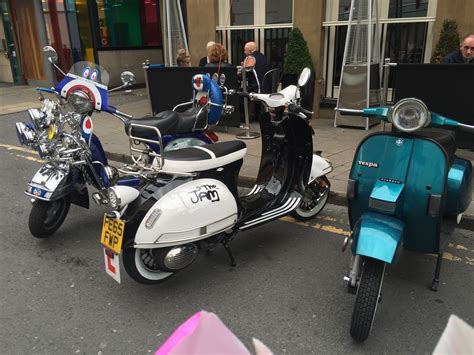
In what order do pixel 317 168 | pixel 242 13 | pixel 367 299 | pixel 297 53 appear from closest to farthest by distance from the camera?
1. pixel 367 299
2. pixel 317 168
3. pixel 297 53
4. pixel 242 13

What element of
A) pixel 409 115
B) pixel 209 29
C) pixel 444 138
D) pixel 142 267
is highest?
pixel 209 29

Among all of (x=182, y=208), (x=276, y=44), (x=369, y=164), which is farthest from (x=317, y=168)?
(x=276, y=44)

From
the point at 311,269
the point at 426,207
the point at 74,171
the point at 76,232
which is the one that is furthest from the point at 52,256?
the point at 426,207

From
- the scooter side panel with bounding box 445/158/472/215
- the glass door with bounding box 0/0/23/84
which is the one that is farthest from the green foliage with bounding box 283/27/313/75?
the glass door with bounding box 0/0/23/84

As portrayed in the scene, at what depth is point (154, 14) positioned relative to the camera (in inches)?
615

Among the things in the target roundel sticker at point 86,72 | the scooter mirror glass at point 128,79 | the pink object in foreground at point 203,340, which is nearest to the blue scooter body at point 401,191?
the pink object in foreground at point 203,340

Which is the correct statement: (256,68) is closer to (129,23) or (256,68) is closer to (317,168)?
(317,168)

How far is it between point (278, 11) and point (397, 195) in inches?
301

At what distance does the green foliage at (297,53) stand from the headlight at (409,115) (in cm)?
596

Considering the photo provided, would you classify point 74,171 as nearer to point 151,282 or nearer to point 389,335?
point 151,282

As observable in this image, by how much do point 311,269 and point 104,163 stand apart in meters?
2.26

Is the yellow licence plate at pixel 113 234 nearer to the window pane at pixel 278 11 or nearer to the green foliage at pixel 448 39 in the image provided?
the green foliage at pixel 448 39

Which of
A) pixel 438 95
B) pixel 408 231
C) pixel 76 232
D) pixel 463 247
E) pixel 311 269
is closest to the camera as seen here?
pixel 408 231

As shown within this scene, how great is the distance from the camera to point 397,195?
269cm
